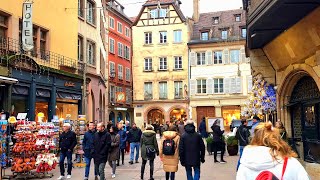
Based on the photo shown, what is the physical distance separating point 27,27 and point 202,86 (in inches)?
1146

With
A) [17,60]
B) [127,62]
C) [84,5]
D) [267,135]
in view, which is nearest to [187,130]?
[267,135]

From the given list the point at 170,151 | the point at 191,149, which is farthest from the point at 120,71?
the point at 191,149

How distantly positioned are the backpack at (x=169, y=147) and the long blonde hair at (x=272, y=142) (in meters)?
6.32

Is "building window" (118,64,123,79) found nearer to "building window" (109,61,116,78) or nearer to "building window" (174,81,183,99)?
"building window" (109,61,116,78)

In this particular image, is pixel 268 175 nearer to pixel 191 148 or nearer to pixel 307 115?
pixel 191 148

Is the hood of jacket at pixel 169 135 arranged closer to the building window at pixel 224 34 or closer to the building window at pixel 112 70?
the building window at pixel 224 34

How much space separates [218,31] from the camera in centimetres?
4678

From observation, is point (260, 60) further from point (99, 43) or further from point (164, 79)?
point (164, 79)

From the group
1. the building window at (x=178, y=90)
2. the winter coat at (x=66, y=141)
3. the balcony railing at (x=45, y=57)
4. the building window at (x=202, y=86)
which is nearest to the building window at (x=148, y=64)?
the building window at (x=178, y=90)

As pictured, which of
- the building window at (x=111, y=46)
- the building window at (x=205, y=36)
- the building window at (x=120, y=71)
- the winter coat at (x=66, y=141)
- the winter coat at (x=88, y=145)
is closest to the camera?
the winter coat at (x=88, y=145)

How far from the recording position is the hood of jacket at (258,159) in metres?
3.44

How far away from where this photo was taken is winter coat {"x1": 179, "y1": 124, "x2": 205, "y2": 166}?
31.0 feet

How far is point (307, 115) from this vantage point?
1154 centimetres

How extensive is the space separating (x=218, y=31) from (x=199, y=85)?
6.34 meters
